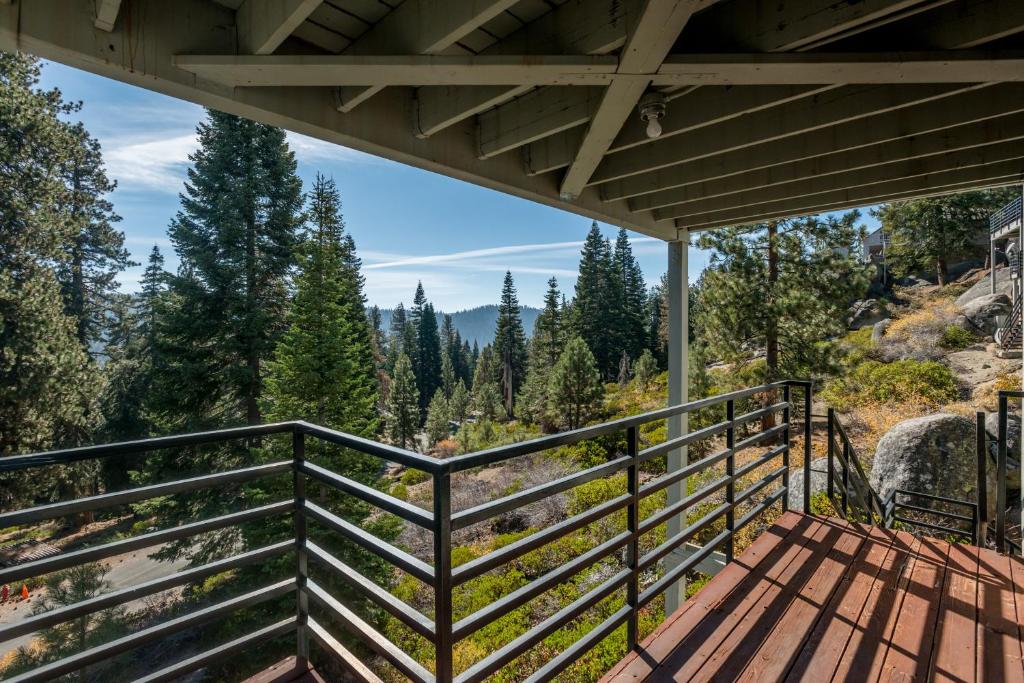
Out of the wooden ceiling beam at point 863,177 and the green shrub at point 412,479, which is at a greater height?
the wooden ceiling beam at point 863,177

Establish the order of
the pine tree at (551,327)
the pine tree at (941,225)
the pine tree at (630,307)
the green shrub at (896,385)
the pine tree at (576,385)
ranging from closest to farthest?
the green shrub at (896,385) < the pine tree at (941,225) < the pine tree at (576,385) < the pine tree at (551,327) < the pine tree at (630,307)

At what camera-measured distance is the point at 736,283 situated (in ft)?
32.1

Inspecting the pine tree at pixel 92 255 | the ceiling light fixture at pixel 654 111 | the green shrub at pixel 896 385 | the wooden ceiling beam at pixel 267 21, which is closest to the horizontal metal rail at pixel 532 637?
the ceiling light fixture at pixel 654 111

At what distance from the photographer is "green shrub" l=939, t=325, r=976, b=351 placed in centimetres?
1235

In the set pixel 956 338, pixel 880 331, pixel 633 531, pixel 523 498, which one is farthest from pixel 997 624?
pixel 880 331

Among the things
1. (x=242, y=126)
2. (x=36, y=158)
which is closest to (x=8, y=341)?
(x=36, y=158)

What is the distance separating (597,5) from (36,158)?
14.7m

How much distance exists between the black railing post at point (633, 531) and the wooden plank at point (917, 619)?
83 centimetres

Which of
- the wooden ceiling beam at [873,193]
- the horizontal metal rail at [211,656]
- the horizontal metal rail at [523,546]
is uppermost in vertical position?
the wooden ceiling beam at [873,193]

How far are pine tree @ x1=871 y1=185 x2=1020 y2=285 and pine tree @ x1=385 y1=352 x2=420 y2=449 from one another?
2181cm

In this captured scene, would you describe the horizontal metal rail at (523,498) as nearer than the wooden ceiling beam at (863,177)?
Yes

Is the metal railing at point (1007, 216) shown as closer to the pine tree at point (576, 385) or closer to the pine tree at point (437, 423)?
the pine tree at point (576, 385)

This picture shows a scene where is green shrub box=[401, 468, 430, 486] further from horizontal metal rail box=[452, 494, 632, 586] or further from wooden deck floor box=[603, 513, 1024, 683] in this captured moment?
horizontal metal rail box=[452, 494, 632, 586]

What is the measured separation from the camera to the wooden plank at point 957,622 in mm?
1688
